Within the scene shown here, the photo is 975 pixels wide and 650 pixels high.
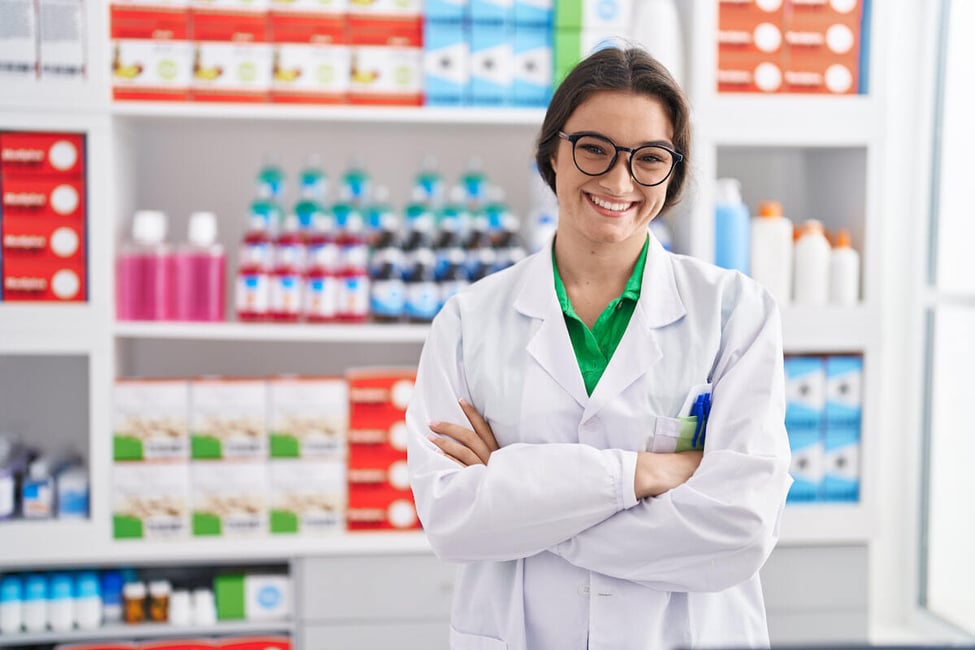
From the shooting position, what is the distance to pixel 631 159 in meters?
1.41

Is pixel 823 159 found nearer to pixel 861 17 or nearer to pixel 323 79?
pixel 861 17

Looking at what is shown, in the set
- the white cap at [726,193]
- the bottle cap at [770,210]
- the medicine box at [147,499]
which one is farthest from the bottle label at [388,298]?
the bottle cap at [770,210]

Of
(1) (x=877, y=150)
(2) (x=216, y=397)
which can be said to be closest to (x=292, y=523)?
(2) (x=216, y=397)

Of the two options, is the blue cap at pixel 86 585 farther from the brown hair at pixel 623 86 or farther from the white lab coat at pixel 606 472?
the brown hair at pixel 623 86

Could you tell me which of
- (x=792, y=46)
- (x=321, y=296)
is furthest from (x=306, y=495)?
(x=792, y=46)

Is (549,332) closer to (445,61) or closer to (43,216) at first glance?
(445,61)

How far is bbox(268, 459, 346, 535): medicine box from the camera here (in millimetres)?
2600

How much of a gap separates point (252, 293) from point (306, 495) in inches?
21.4

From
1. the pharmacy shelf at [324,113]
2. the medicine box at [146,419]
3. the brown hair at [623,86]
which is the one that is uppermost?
the pharmacy shelf at [324,113]

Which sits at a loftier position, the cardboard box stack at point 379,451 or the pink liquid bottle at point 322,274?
the pink liquid bottle at point 322,274

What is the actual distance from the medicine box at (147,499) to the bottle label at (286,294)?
A: 1.56ft

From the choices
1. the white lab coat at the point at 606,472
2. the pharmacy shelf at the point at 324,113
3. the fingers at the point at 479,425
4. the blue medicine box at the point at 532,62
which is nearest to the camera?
the white lab coat at the point at 606,472

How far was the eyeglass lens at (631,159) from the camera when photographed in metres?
1.42

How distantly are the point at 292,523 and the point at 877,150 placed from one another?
5.96ft
